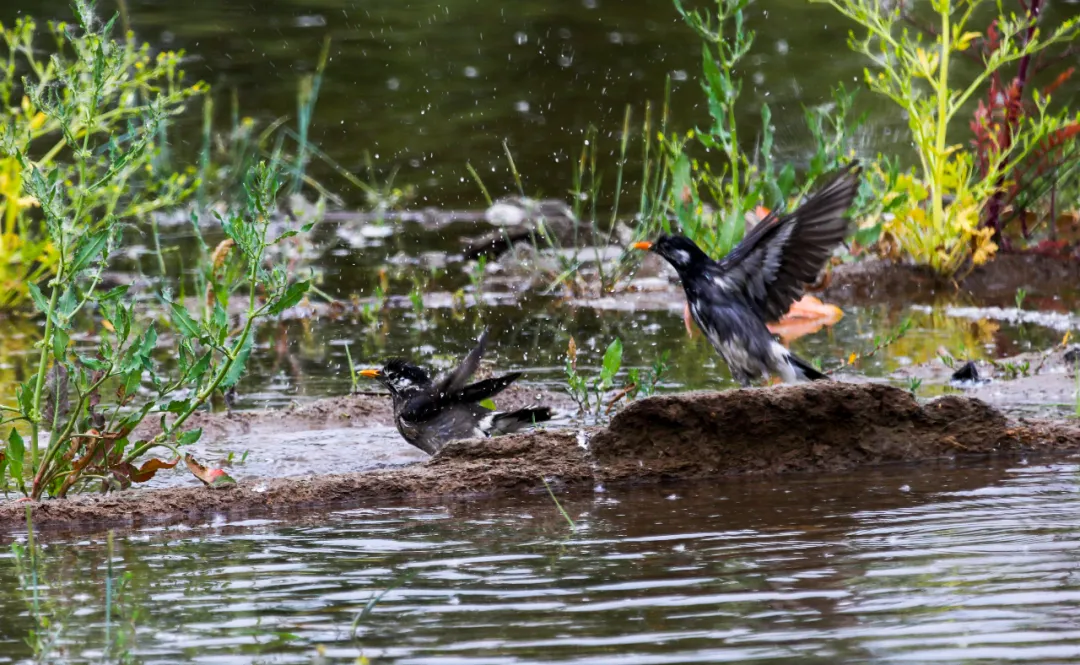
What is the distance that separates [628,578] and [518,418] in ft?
7.58

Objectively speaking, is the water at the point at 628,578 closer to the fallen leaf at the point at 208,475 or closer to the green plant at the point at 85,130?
the fallen leaf at the point at 208,475

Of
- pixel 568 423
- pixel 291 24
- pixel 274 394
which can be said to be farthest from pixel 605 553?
pixel 291 24

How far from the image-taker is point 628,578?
13.6 feet

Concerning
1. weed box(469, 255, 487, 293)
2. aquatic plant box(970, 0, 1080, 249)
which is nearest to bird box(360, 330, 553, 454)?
weed box(469, 255, 487, 293)

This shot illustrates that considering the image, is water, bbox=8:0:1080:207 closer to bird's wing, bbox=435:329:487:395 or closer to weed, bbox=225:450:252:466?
bird's wing, bbox=435:329:487:395

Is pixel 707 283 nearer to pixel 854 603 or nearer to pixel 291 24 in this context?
pixel 854 603

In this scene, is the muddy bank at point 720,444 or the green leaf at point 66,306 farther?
the muddy bank at point 720,444

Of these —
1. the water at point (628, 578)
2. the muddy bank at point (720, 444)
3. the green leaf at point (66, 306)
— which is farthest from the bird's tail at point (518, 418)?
the green leaf at point (66, 306)

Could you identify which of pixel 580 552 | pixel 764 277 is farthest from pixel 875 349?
pixel 580 552

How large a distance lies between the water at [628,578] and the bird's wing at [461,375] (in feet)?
4.19

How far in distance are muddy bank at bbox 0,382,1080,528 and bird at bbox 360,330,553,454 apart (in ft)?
2.41

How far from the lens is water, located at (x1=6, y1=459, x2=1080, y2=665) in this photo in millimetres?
3537

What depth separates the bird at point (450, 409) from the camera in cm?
639

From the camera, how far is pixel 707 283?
23.1 feet
